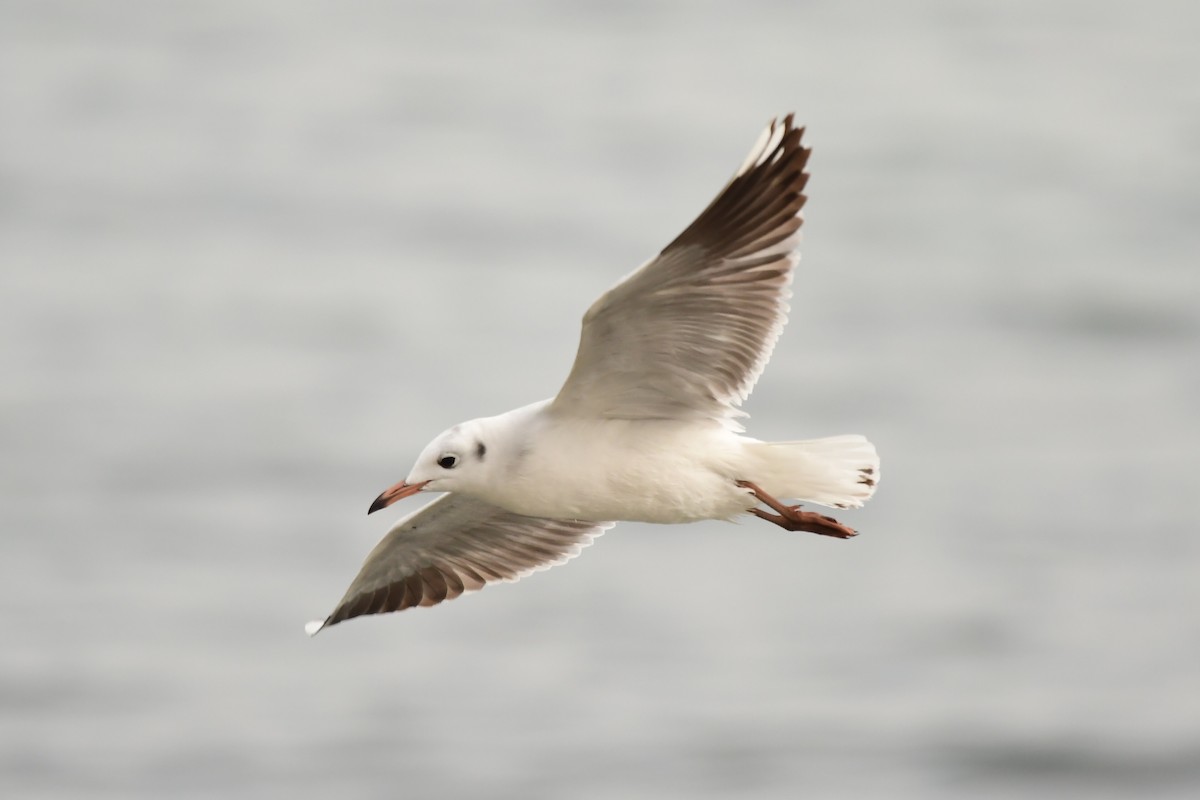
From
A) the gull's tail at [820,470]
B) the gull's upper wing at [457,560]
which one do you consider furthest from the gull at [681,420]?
the gull's upper wing at [457,560]

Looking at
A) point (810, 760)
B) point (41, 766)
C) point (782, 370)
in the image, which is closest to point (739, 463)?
point (810, 760)

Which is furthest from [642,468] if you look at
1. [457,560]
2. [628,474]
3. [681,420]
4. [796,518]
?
[457,560]

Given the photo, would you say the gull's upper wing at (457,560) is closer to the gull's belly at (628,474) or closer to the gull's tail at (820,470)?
the gull's belly at (628,474)

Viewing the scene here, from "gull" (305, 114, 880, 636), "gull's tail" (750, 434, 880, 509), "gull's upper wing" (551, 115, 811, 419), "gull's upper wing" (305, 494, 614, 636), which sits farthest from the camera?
"gull's upper wing" (305, 494, 614, 636)

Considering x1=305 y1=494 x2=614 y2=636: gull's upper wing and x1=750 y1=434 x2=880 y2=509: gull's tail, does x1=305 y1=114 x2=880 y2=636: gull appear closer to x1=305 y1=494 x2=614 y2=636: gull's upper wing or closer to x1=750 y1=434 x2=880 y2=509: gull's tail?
x1=750 y1=434 x2=880 y2=509: gull's tail

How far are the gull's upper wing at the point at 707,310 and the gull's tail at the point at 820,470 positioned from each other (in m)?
0.28

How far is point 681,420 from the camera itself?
8445 millimetres

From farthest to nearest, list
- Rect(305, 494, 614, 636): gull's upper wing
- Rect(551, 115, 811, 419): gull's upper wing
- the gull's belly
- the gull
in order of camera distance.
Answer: Rect(305, 494, 614, 636): gull's upper wing
the gull's belly
the gull
Rect(551, 115, 811, 419): gull's upper wing

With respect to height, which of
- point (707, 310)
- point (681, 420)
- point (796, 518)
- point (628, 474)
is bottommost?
point (796, 518)

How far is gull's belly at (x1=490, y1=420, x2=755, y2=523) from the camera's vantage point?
8.20 m

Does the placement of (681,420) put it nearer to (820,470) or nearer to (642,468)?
(642,468)

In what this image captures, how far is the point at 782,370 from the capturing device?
100 feet

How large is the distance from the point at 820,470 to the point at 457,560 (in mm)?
2353

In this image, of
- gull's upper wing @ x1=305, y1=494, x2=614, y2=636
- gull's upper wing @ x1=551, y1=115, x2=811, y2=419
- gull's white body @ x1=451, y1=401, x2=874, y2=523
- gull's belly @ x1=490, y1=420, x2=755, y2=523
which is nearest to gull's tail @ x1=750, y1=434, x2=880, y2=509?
gull's white body @ x1=451, y1=401, x2=874, y2=523
